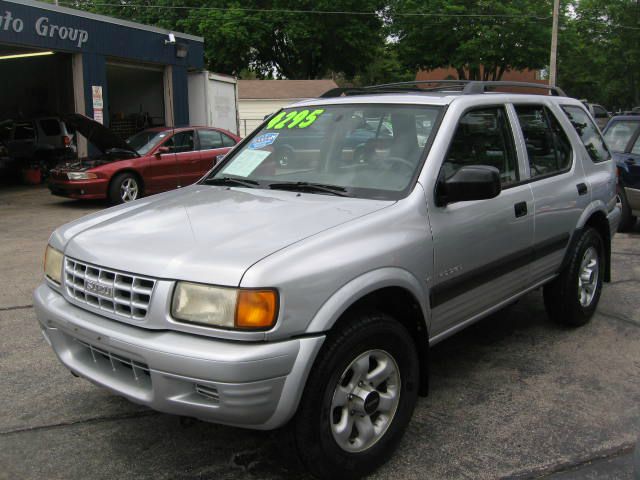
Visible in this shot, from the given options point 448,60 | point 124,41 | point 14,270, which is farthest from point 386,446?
point 448,60

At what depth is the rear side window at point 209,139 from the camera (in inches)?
516

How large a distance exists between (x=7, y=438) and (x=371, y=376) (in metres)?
1.95

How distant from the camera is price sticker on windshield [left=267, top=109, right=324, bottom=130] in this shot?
3.91 meters

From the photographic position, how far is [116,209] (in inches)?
138

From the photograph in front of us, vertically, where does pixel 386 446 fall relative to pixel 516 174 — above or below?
below

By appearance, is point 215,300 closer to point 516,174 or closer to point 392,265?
point 392,265

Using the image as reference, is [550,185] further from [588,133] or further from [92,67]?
[92,67]

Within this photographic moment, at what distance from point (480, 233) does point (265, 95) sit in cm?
3718

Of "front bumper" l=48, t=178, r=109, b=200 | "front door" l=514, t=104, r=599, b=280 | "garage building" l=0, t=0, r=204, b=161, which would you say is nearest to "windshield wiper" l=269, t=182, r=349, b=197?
"front door" l=514, t=104, r=599, b=280

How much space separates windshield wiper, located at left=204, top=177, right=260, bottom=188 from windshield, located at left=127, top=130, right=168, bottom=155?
882 centimetres

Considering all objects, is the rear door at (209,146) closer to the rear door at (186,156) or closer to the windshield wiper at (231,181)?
the rear door at (186,156)

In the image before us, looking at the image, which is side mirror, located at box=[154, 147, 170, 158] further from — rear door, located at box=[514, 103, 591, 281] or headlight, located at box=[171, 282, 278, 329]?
headlight, located at box=[171, 282, 278, 329]

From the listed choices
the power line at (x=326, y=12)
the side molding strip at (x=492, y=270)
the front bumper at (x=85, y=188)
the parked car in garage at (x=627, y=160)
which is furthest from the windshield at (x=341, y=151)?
the power line at (x=326, y=12)

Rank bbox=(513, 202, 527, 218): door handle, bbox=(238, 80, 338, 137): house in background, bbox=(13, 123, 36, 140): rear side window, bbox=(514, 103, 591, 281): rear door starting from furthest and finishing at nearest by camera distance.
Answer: bbox=(238, 80, 338, 137): house in background < bbox=(13, 123, 36, 140): rear side window < bbox=(514, 103, 591, 281): rear door < bbox=(513, 202, 527, 218): door handle
